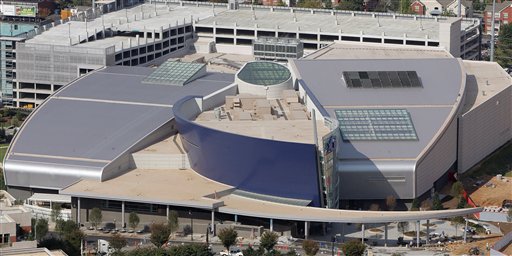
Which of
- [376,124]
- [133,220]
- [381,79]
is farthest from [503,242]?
[381,79]

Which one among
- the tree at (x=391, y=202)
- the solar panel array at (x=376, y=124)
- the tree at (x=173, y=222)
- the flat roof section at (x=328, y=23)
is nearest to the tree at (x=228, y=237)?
the tree at (x=173, y=222)

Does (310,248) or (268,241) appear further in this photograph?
(268,241)

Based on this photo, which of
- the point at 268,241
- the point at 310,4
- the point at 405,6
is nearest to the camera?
the point at 268,241

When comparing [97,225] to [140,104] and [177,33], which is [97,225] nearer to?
[140,104]

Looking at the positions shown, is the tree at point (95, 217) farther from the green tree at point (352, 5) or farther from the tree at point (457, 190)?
the green tree at point (352, 5)

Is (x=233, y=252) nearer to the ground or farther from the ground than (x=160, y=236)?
nearer to the ground

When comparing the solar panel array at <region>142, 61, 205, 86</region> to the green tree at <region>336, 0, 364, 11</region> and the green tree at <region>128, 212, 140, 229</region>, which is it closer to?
the green tree at <region>128, 212, 140, 229</region>

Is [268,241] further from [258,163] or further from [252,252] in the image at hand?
[258,163]
